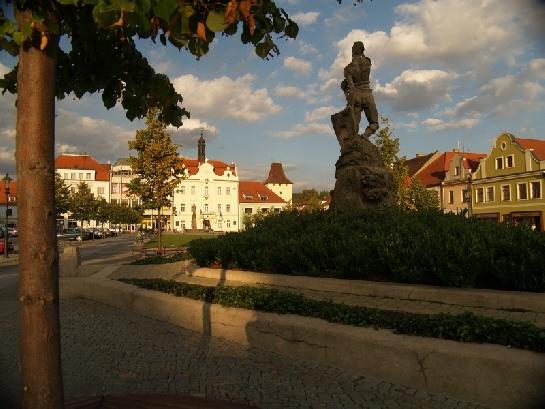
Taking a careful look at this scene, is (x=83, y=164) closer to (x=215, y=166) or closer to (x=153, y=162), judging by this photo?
(x=215, y=166)

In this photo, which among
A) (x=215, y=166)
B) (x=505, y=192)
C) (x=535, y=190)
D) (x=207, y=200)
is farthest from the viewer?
(x=215, y=166)

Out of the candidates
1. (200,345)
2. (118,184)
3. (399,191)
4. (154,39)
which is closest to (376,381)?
(200,345)

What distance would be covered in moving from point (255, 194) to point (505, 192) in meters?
75.7

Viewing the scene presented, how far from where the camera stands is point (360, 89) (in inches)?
527

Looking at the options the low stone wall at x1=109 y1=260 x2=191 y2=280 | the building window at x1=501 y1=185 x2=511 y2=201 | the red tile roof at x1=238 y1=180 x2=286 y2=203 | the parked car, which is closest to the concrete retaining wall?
the low stone wall at x1=109 y1=260 x2=191 y2=280

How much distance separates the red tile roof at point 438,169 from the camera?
6325 cm

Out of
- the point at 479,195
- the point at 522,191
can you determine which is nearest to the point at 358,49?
the point at 522,191

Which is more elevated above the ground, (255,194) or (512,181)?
(255,194)

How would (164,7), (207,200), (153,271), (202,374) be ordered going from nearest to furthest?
1. (164,7)
2. (202,374)
3. (153,271)
4. (207,200)

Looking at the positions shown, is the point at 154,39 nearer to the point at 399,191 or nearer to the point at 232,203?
the point at 399,191

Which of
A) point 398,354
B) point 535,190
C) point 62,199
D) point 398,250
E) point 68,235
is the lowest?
point 398,354

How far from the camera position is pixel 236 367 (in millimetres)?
5473

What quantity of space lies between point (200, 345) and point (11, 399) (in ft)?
8.17

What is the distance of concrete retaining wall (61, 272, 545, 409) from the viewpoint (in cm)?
411
